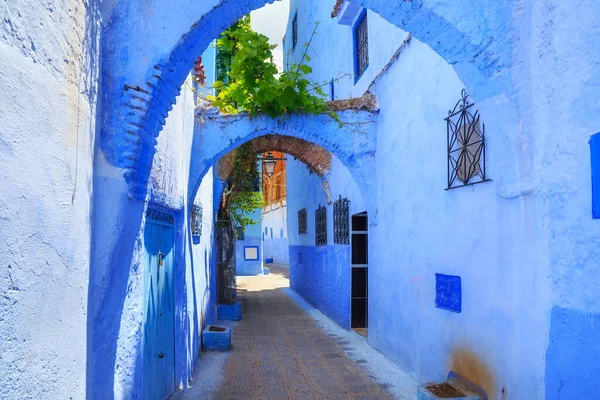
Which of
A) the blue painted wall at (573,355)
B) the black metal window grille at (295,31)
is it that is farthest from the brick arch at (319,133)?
the black metal window grille at (295,31)

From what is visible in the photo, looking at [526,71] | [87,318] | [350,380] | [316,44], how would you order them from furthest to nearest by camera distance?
1. [316,44]
2. [350,380]
3. [526,71]
4. [87,318]

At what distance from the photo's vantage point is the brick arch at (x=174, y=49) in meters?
2.69

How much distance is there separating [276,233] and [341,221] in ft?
70.2

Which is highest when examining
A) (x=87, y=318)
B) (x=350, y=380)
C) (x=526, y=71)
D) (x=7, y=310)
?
(x=526, y=71)

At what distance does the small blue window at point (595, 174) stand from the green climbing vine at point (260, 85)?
3.19 metres

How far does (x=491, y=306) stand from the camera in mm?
3750

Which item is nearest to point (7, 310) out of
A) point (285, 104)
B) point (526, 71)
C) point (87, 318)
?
point (87, 318)

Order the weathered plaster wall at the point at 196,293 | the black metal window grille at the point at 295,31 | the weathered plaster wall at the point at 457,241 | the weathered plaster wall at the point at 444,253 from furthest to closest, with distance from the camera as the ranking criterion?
the black metal window grille at the point at 295,31, the weathered plaster wall at the point at 196,293, the weathered plaster wall at the point at 444,253, the weathered plaster wall at the point at 457,241

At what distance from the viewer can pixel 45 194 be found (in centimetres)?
186

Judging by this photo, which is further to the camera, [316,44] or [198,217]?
[316,44]

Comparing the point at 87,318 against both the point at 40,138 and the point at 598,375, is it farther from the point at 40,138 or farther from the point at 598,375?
the point at 598,375

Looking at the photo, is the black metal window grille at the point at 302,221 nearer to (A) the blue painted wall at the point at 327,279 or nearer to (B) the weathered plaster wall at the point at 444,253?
(A) the blue painted wall at the point at 327,279

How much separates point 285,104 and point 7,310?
17.8 feet

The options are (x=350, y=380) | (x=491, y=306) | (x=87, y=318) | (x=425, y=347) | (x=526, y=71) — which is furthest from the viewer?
(x=350, y=380)
